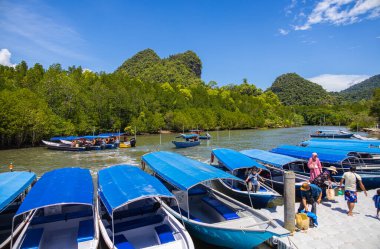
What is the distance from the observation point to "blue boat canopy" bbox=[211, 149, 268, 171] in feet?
46.3

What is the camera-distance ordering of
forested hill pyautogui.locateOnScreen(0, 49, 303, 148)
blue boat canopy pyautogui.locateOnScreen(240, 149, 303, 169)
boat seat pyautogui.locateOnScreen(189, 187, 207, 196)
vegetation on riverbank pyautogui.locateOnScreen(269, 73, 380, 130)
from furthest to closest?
vegetation on riverbank pyautogui.locateOnScreen(269, 73, 380, 130), forested hill pyautogui.locateOnScreen(0, 49, 303, 148), blue boat canopy pyautogui.locateOnScreen(240, 149, 303, 169), boat seat pyautogui.locateOnScreen(189, 187, 207, 196)

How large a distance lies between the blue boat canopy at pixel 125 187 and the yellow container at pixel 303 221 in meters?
4.39

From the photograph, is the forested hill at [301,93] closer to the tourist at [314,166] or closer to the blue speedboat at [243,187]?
the blue speedboat at [243,187]

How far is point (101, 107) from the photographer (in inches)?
2643

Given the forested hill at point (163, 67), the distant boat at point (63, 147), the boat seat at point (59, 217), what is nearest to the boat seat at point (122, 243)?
the boat seat at point (59, 217)

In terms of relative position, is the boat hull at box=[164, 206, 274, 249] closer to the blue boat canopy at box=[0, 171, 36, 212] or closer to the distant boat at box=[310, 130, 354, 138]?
the blue boat canopy at box=[0, 171, 36, 212]

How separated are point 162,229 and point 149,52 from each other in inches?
6911

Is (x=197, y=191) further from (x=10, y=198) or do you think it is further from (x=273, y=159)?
(x=10, y=198)

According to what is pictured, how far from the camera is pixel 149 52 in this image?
175750mm

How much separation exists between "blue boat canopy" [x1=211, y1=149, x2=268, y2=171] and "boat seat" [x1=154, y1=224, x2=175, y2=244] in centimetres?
572

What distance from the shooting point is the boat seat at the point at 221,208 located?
10.1m

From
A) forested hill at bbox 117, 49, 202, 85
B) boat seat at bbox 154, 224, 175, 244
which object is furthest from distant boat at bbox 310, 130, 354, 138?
forested hill at bbox 117, 49, 202, 85

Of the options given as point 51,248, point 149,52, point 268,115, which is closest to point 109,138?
point 51,248

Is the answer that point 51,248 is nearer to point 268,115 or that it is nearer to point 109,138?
point 109,138
